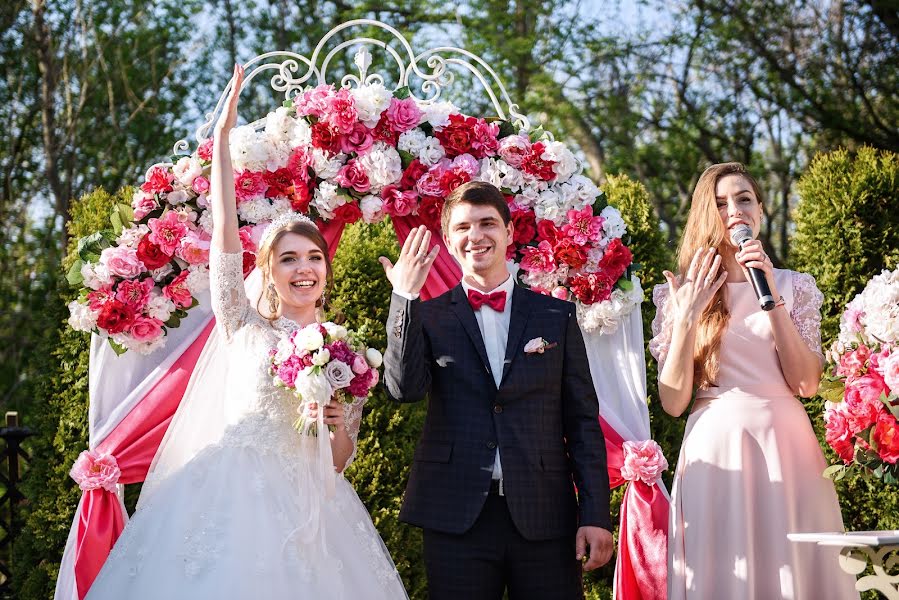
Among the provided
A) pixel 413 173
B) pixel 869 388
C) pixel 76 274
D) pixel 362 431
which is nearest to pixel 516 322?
pixel 869 388

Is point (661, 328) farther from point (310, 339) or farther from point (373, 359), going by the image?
point (310, 339)

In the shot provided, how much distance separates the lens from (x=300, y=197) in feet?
14.5

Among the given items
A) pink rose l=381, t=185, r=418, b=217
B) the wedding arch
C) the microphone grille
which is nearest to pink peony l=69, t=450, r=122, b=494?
the wedding arch

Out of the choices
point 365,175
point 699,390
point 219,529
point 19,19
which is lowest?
point 219,529

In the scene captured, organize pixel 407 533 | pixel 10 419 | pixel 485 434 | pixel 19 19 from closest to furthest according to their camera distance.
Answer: pixel 485 434
pixel 407 533
pixel 10 419
pixel 19 19

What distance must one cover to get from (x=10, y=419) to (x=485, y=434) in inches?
168

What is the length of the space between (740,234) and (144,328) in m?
2.60

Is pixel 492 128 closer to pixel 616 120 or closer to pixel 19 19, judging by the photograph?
pixel 616 120

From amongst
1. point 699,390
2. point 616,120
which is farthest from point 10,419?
point 616,120

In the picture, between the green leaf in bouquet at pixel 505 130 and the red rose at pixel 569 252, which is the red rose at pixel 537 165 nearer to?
the green leaf in bouquet at pixel 505 130

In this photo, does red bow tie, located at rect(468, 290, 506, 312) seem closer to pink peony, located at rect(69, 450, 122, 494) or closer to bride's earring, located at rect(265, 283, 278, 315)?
bride's earring, located at rect(265, 283, 278, 315)

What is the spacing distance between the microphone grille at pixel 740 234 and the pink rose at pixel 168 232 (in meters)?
2.44

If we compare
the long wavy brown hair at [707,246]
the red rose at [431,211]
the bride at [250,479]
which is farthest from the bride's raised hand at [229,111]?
the long wavy brown hair at [707,246]

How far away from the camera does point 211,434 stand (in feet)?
12.1
